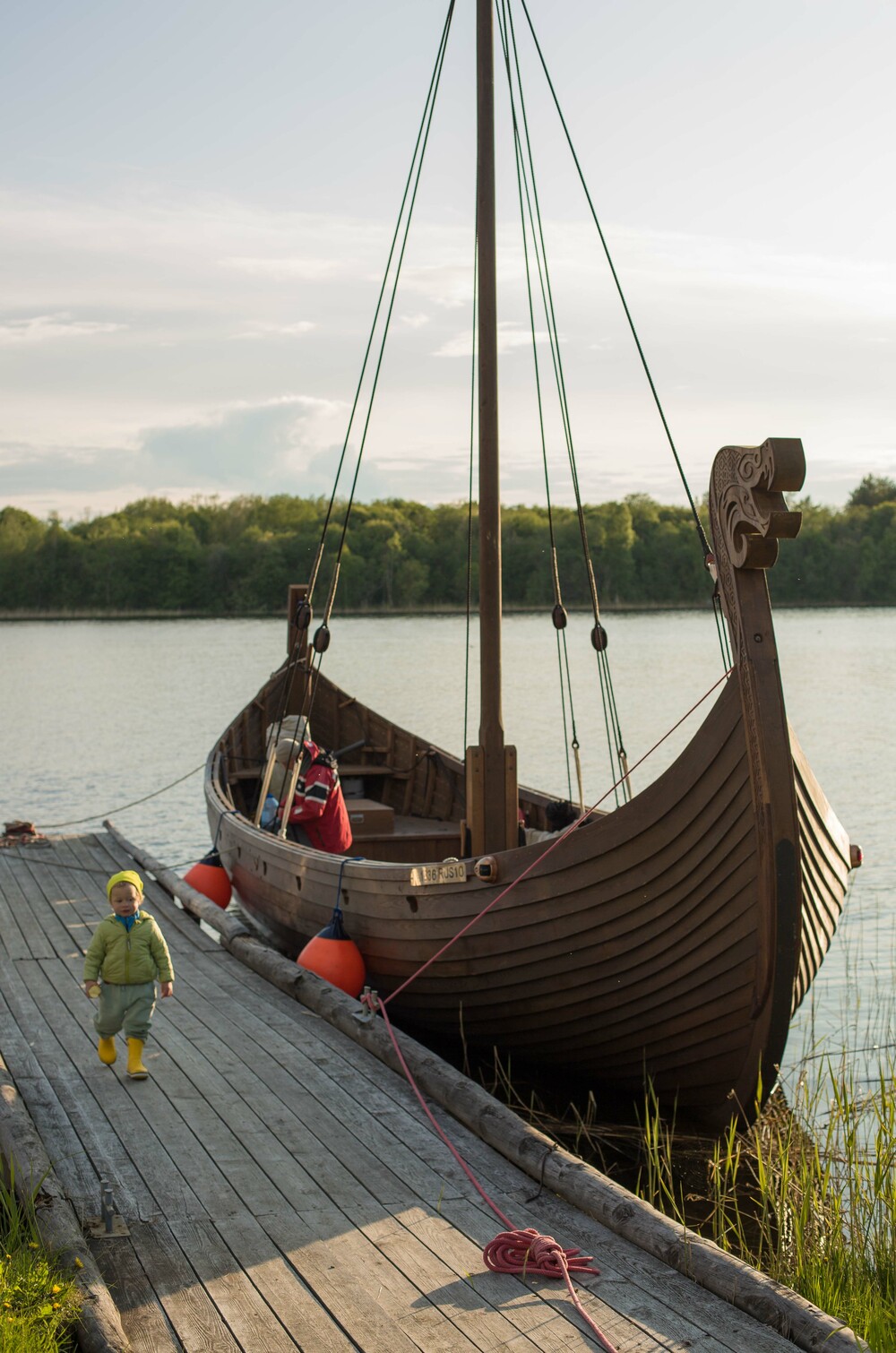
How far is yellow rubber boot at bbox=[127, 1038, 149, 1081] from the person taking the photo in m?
5.71

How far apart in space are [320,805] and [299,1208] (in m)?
5.29

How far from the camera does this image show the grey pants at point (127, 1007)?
227 inches

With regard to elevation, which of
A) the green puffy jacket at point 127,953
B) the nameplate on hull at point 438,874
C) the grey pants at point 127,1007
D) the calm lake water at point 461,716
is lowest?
the calm lake water at point 461,716

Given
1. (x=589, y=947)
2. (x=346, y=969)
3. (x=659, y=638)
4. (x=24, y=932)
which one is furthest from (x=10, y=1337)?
(x=659, y=638)

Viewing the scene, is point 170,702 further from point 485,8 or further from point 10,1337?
point 10,1337

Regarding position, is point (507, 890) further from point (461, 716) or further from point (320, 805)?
point (461, 716)

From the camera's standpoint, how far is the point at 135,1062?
5.73 metres

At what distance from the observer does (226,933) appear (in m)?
8.39

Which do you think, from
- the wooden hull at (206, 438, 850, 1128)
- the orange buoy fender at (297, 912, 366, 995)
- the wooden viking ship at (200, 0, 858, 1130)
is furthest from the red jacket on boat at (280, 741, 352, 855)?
the orange buoy fender at (297, 912, 366, 995)

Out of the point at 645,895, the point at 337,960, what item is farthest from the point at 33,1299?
the point at 337,960

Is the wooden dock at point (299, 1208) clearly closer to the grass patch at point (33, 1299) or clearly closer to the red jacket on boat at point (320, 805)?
the grass patch at point (33, 1299)

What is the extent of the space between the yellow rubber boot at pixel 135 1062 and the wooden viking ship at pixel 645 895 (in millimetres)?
1407

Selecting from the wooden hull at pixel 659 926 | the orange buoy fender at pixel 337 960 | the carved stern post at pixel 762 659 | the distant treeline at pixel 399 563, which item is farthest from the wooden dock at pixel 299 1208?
the distant treeline at pixel 399 563

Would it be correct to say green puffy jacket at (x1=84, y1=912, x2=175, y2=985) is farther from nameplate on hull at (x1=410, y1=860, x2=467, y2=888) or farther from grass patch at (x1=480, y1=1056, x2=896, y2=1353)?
grass patch at (x1=480, y1=1056, x2=896, y2=1353)
